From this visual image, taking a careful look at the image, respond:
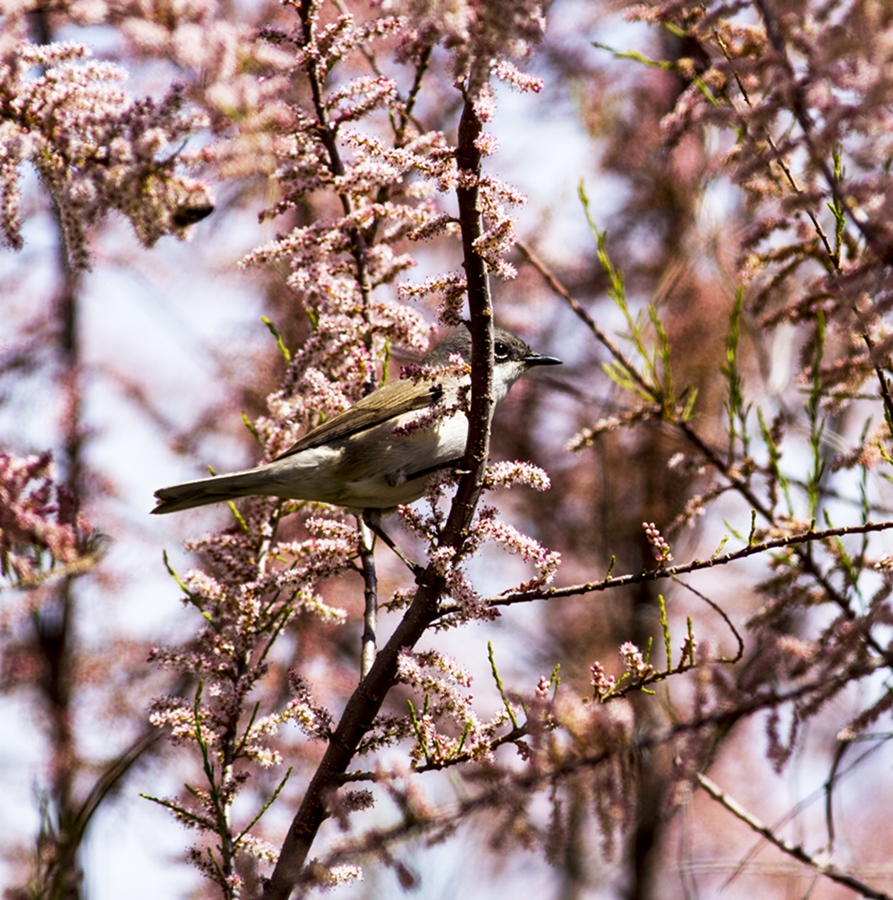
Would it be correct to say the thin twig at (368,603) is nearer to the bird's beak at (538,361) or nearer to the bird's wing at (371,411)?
the bird's wing at (371,411)

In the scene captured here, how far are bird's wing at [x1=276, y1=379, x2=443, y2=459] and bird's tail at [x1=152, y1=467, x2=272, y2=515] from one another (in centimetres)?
14

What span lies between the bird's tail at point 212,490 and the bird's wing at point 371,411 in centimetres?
14

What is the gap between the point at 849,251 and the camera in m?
3.55

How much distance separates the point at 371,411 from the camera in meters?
3.84

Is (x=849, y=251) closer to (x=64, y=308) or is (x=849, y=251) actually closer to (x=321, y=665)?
(x=64, y=308)

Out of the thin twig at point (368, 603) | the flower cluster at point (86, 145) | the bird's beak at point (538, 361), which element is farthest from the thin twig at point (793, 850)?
the bird's beak at point (538, 361)

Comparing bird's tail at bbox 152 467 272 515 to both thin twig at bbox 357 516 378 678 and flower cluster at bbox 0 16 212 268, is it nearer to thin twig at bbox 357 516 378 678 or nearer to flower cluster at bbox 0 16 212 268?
thin twig at bbox 357 516 378 678

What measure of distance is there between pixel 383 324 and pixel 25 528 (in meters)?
1.42

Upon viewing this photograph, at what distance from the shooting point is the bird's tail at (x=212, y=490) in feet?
11.3

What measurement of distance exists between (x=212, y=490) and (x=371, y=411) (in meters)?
0.67

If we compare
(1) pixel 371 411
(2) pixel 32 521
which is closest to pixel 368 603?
(1) pixel 371 411

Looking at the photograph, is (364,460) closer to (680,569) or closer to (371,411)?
(371,411)

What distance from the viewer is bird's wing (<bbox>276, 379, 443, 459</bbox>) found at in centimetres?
375

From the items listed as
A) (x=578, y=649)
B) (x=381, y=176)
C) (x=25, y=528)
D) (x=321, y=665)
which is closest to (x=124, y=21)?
(x=381, y=176)
